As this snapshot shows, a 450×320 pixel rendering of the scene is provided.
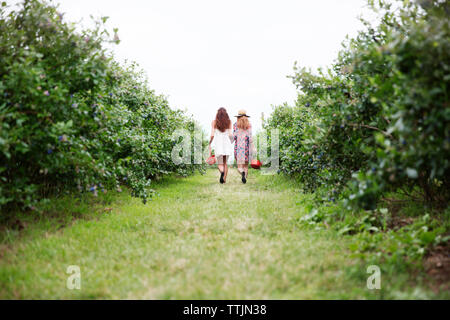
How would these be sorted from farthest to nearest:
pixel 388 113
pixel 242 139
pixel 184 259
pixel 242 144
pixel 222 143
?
pixel 242 139 → pixel 242 144 → pixel 222 143 → pixel 184 259 → pixel 388 113

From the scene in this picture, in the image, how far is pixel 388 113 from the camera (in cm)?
280

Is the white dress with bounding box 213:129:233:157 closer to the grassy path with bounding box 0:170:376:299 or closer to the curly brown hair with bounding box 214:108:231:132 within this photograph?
the curly brown hair with bounding box 214:108:231:132

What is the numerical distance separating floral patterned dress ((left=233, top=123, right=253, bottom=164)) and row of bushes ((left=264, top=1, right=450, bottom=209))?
3.58m

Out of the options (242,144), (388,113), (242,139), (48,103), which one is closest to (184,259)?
(48,103)

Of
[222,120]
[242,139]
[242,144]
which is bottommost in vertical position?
[242,144]

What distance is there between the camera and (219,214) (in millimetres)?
5008

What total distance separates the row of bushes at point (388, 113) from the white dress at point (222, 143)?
11.4ft

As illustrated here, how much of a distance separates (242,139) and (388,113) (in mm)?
7277

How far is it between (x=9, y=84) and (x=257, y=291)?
2885mm

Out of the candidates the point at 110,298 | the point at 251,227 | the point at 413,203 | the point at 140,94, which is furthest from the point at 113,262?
the point at 140,94

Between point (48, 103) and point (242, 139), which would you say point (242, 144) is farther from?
point (48, 103)

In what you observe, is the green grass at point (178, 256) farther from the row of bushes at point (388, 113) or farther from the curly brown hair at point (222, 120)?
the curly brown hair at point (222, 120)

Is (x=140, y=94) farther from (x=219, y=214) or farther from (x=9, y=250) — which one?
(x=9, y=250)

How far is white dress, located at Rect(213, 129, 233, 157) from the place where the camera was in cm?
951
